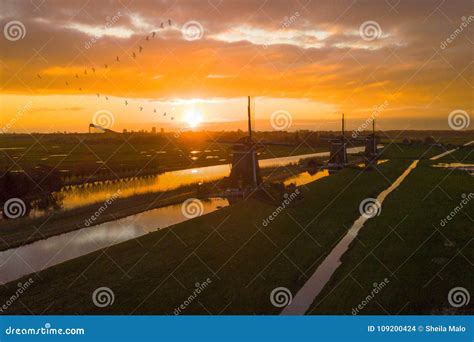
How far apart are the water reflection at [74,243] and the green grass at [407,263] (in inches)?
517

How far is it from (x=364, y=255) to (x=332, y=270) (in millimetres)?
2337

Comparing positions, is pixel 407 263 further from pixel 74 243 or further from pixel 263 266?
pixel 74 243

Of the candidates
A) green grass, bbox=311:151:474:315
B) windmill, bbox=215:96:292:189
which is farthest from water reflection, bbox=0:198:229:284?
green grass, bbox=311:151:474:315

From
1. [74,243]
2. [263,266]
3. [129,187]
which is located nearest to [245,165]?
[129,187]

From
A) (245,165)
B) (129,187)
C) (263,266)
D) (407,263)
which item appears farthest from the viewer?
(129,187)

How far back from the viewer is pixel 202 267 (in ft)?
58.1

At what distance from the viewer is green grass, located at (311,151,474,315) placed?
13.8 m

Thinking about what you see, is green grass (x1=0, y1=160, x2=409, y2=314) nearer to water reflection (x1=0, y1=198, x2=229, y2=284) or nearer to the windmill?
water reflection (x1=0, y1=198, x2=229, y2=284)

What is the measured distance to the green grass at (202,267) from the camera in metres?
14.4

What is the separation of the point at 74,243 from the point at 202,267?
9.46 meters

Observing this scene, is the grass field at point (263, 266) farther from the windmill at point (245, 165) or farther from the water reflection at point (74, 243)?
the windmill at point (245, 165)

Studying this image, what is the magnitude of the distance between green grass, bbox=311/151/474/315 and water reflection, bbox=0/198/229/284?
13132mm

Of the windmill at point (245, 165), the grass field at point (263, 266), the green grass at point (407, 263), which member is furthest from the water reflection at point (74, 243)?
the green grass at point (407, 263)
